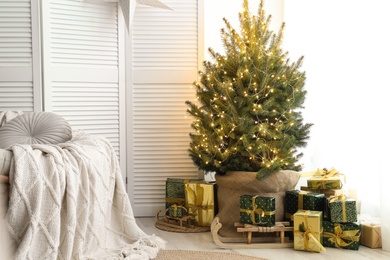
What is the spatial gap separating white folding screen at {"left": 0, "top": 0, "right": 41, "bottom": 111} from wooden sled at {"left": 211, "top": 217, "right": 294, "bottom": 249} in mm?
1424

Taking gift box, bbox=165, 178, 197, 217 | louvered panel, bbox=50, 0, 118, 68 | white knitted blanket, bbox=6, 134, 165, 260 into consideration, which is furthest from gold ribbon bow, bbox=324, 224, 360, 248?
louvered panel, bbox=50, 0, 118, 68

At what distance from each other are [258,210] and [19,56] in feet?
5.84

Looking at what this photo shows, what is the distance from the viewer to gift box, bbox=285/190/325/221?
307 centimetres

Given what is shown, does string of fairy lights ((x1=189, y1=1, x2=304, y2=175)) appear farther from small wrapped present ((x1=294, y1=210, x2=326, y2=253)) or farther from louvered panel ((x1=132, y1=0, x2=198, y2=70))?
louvered panel ((x1=132, y1=0, x2=198, y2=70))

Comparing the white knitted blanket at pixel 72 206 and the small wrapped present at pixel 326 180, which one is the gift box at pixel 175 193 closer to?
the white knitted blanket at pixel 72 206

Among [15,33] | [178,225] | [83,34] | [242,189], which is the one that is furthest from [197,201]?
[15,33]

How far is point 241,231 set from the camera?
120 inches

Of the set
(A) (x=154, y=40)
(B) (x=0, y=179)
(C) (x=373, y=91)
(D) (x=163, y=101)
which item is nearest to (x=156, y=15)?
(A) (x=154, y=40)

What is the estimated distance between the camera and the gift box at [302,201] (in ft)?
10.1

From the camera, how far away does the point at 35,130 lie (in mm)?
2973

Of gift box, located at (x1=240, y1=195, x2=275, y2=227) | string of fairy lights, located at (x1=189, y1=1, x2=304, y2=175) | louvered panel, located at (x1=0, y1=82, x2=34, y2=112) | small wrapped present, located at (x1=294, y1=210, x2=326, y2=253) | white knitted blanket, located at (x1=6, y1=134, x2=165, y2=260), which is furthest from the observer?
louvered panel, located at (x1=0, y1=82, x2=34, y2=112)

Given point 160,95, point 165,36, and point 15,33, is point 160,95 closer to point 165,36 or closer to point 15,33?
point 165,36

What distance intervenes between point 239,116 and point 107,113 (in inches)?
40.6

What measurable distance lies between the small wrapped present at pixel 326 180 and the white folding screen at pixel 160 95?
0.95 m
